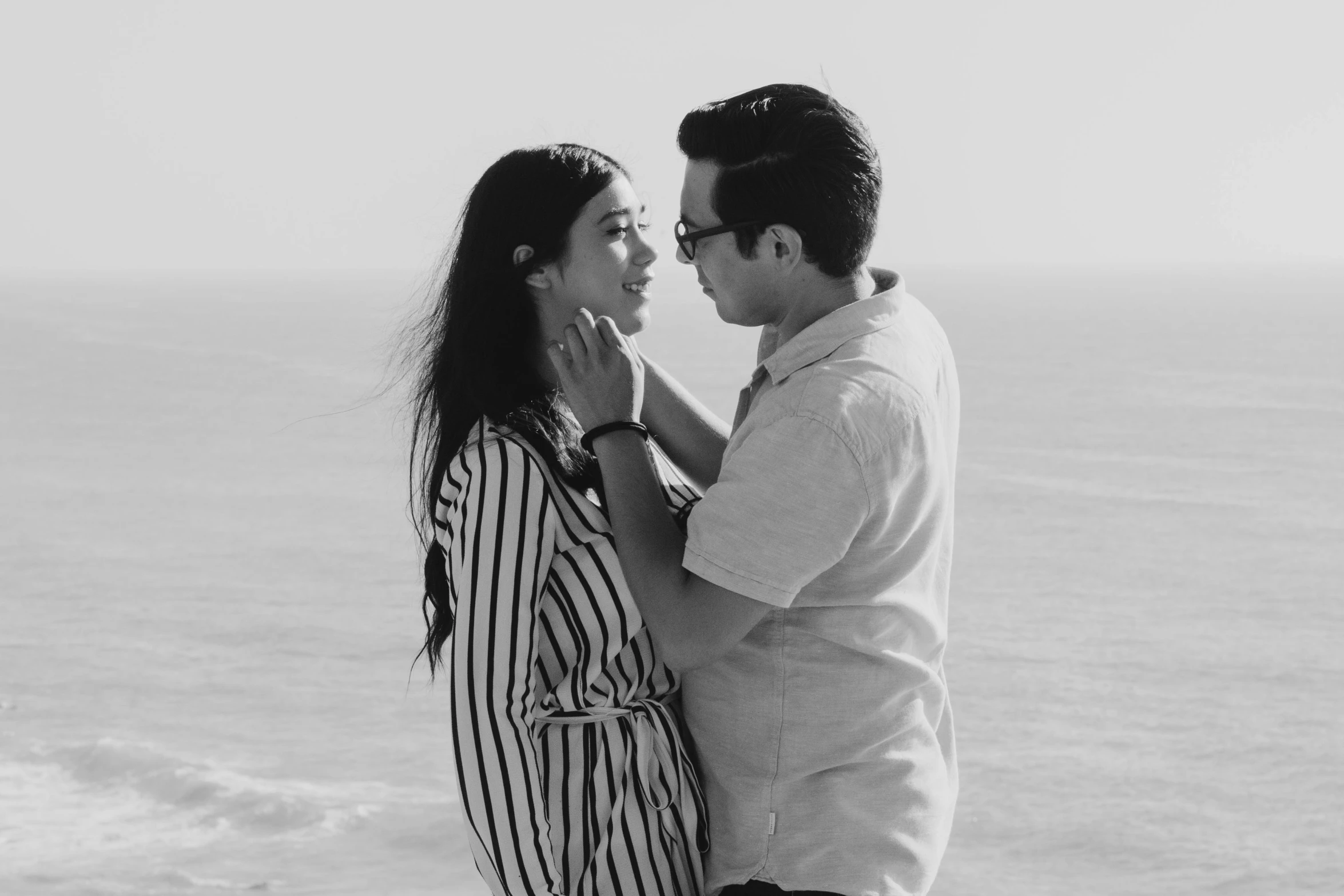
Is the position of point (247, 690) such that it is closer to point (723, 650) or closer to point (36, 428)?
point (723, 650)

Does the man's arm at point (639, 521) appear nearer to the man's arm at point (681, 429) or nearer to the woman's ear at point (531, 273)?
the woman's ear at point (531, 273)

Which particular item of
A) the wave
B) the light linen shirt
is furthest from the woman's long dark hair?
the wave

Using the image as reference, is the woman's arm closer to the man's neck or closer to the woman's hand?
A: the woman's hand

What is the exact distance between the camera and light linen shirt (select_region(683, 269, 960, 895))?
2.71 meters

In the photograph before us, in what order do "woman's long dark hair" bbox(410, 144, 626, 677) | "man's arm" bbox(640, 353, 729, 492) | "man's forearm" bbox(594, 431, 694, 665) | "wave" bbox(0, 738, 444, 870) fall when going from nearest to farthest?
"man's forearm" bbox(594, 431, 694, 665)
"woman's long dark hair" bbox(410, 144, 626, 677)
"man's arm" bbox(640, 353, 729, 492)
"wave" bbox(0, 738, 444, 870)

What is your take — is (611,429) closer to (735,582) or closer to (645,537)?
(645,537)

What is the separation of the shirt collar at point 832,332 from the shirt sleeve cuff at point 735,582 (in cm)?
39

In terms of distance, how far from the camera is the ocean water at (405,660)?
26500 mm

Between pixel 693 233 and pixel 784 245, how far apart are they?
184mm

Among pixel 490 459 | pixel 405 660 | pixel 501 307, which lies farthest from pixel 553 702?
pixel 405 660

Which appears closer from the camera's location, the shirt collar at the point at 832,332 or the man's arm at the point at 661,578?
the man's arm at the point at 661,578

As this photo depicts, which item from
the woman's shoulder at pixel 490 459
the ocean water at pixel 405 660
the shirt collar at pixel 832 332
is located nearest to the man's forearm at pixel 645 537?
the woman's shoulder at pixel 490 459

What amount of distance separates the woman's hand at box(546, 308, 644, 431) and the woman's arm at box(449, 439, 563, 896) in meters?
0.21

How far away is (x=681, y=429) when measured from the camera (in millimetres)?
3689
